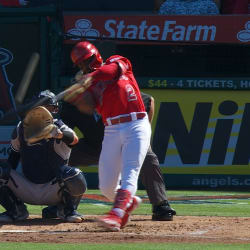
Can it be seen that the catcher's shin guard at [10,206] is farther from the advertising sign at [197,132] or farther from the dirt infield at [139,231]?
the advertising sign at [197,132]

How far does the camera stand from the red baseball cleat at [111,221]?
232 inches

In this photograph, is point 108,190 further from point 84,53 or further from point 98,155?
point 98,155

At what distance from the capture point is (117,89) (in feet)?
20.6

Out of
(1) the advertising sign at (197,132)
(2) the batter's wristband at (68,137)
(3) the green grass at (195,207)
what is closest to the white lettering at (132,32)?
(1) the advertising sign at (197,132)

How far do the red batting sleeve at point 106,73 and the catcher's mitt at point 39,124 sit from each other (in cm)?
50

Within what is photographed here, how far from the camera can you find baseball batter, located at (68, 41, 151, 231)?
20.1 feet

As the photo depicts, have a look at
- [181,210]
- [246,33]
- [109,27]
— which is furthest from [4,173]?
[246,33]

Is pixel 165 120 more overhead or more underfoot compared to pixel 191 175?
more overhead

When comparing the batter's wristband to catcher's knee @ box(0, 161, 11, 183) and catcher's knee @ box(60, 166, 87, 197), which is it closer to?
catcher's knee @ box(60, 166, 87, 197)

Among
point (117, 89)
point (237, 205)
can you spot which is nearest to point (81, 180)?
point (117, 89)

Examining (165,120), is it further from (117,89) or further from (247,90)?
(117,89)

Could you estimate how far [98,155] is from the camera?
7.84m

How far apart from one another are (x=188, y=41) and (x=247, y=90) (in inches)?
51.3

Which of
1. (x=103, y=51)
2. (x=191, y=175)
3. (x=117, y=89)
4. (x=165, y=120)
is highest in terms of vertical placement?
(x=117, y=89)
